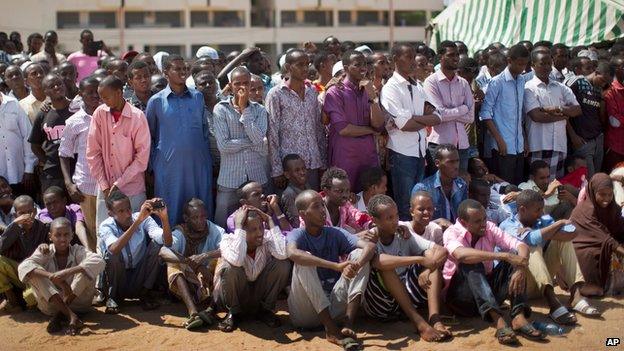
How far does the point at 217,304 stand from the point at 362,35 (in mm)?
37190

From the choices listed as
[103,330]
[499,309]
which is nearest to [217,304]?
[103,330]

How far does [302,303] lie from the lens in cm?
546

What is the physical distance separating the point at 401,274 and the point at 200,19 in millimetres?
35565

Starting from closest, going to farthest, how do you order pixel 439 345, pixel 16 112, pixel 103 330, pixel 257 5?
pixel 439 345 < pixel 103 330 < pixel 16 112 < pixel 257 5

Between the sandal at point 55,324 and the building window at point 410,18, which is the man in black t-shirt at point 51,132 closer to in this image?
the sandal at point 55,324

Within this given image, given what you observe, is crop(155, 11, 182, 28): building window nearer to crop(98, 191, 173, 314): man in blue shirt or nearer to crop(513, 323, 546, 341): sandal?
crop(98, 191, 173, 314): man in blue shirt

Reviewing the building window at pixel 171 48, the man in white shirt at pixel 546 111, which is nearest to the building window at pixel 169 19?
the building window at pixel 171 48

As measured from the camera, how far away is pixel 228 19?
1585 inches

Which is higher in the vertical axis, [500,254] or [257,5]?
[257,5]

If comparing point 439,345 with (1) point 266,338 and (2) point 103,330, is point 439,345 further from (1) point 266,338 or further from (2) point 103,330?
(2) point 103,330

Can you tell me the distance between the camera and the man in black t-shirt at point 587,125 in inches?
325

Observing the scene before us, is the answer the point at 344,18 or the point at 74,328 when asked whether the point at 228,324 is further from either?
the point at 344,18

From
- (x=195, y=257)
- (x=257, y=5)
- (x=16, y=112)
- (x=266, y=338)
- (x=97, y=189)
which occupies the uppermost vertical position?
(x=257, y=5)

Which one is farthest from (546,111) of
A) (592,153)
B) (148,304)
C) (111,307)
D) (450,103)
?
(111,307)
